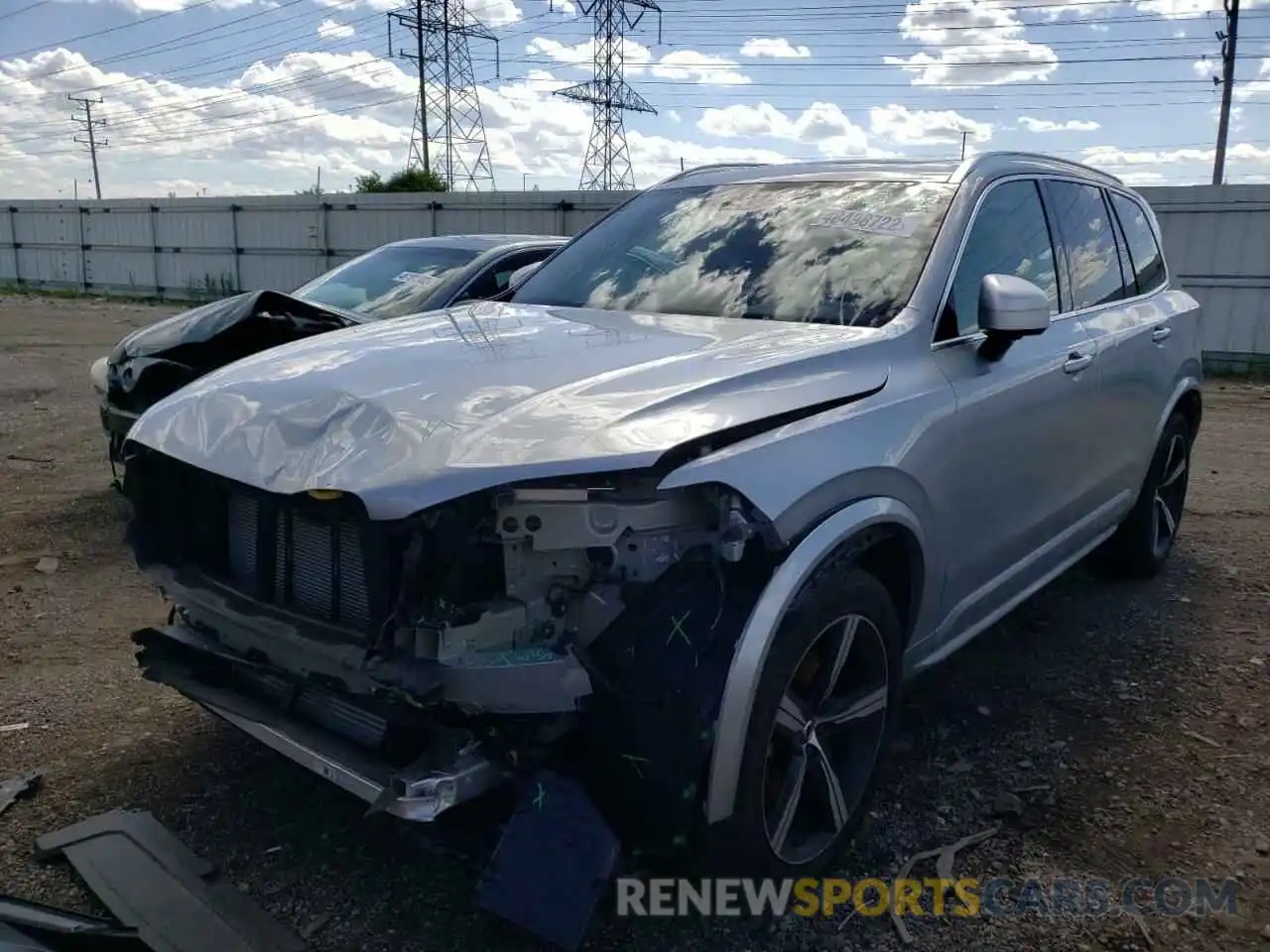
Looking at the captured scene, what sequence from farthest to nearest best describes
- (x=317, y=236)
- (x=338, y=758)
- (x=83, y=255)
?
1. (x=83, y=255)
2. (x=317, y=236)
3. (x=338, y=758)

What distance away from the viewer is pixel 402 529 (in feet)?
7.95

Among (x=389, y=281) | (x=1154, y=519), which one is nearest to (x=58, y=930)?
(x=1154, y=519)

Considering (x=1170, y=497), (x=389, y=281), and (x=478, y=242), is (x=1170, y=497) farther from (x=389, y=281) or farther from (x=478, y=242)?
(x=389, y=281)

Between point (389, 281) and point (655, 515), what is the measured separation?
5071mm

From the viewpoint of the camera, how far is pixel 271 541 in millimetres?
2797

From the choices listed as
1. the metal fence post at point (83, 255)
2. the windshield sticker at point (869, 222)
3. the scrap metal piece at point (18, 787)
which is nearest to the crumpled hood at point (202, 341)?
the scrap metal piece at point (18, 787)

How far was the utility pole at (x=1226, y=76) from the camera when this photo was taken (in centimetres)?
2736

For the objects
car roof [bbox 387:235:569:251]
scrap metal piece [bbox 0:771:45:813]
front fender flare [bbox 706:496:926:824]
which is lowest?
scrap metal piece [bbox 0:771:45:813]

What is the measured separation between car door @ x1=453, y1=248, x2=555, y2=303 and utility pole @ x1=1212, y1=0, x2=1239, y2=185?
25.9 meters

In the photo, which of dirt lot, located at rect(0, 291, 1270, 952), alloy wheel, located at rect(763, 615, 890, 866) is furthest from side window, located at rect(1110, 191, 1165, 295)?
alloy wheel, located at rect(763, 615, 890, 866)

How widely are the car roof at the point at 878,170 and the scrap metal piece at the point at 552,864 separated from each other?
251cm

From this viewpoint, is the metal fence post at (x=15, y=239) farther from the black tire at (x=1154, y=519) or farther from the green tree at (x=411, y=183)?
the black tire at (x=1154, y=519)

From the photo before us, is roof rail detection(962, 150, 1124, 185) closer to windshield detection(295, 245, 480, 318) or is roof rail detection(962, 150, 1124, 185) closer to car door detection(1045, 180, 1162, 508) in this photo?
car door detection(1045, 180, 1162, 508)

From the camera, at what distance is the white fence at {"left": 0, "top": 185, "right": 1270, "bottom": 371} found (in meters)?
14.6
